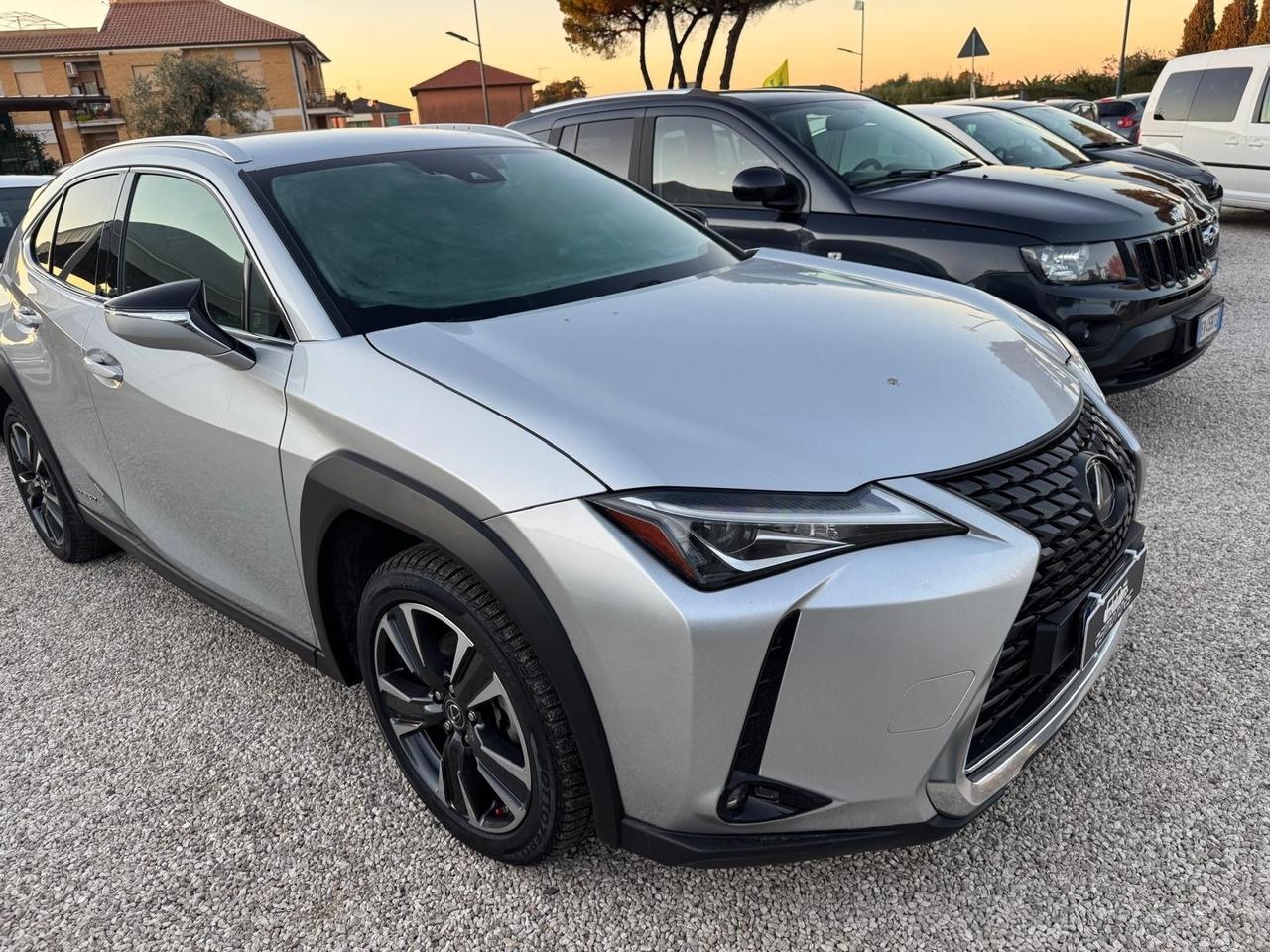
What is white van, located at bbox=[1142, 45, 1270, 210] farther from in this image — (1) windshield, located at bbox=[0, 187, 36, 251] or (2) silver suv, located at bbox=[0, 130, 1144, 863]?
(1) windshield, located at bbox=[0, 187, 36, 251]

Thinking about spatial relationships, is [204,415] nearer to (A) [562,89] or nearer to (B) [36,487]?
(B) [36,487]

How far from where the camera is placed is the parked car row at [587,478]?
5.32ft

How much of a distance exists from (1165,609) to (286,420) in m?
2.72

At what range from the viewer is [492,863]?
217 centimetres

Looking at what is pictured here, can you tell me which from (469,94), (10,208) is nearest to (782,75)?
(10,208)

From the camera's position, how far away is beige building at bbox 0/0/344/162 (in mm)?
53812

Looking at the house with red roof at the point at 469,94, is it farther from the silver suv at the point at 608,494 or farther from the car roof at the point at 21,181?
the silver suv at the point at 608,494

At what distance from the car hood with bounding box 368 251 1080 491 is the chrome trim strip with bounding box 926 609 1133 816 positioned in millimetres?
553

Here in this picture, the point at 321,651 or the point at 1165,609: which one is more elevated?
the point at 321,651

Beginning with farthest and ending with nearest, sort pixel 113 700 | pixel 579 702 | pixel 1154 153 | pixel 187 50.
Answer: pixel 187 50, pixel 1154 153, pixel 113 700, pixel 579 702

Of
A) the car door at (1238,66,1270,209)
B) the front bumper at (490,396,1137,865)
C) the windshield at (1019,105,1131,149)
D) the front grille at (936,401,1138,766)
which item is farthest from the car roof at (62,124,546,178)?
the car door at (1238,66,1270,209)

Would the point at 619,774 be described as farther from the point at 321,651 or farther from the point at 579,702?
the point at 321,651

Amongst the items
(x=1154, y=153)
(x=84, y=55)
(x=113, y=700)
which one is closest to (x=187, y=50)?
(x=84, y=55)

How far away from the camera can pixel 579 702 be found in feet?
5.66
